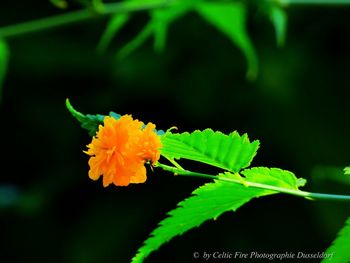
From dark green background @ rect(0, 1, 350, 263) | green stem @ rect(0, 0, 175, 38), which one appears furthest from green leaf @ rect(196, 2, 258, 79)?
dark green background @ rect(0, 1, 350, 263)

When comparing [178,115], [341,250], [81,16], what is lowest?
[178,115]

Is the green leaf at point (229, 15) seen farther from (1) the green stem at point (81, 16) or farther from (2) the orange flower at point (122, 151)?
(2) the orange flower at point (122, 151)

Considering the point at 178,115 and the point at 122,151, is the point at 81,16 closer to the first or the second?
the point at 122,151

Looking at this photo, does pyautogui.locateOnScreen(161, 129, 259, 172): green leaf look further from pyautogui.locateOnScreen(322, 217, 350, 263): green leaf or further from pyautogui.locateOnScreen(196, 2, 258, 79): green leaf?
pyautogui.locateOnScreen(196, 2, 258, 79): green leaf

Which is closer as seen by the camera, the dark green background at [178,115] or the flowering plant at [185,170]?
the flowering plant at [185,170]

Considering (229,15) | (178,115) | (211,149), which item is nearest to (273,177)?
(211,149)

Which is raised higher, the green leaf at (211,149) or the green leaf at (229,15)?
the green leaf at (211,149)

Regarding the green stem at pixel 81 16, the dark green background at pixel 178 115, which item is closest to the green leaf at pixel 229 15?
the green stem at pixel 81 16
